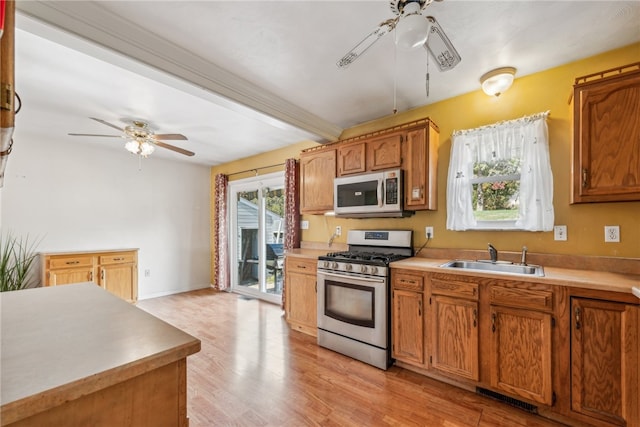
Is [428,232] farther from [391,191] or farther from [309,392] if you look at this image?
[309,392]

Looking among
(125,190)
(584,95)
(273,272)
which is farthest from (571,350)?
(125,190)

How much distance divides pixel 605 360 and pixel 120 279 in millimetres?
5308

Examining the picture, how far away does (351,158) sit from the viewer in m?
3.14

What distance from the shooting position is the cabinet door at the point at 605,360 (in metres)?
1.54


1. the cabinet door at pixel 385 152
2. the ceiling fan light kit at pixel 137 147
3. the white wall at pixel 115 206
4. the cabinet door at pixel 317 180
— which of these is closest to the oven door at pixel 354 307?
the cabinet door at pixel 317 180

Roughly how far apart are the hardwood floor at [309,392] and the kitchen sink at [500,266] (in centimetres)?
97

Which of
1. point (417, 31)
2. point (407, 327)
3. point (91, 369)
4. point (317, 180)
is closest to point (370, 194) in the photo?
point (317, 180)

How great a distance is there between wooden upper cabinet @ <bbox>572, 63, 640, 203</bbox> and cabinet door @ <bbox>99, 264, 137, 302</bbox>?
5343mm

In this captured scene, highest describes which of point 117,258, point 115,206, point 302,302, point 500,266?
point 115,206

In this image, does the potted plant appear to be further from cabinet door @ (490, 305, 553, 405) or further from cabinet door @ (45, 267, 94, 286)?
cabinet door @ (490, 305, 553, 405)

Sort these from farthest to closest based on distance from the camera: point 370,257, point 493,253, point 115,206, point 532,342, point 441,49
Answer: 1. point 115,206
2. point 370,257
3. point 493,253
4. point 532,342
5. point 441,49

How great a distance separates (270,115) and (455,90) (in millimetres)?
1805

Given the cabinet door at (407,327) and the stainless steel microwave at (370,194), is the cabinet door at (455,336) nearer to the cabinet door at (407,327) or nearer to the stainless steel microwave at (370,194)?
the cabinet door at (407,327)

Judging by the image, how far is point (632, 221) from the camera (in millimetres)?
1986
